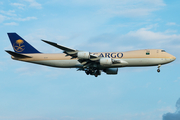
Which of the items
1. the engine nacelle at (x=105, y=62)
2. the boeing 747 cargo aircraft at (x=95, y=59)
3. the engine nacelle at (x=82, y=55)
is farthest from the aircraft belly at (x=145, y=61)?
the engine nacelle at (x=82, y=55)

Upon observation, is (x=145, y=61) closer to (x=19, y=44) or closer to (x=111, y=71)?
(x=111, y=71)

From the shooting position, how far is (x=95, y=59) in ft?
149

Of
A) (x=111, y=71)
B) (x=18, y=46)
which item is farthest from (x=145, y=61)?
(x=18, y=46)

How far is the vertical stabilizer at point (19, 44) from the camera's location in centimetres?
5317

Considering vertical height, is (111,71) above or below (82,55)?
below

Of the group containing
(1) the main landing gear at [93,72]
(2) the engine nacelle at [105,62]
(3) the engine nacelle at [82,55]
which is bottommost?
(1) the main landing gear at [93,72]

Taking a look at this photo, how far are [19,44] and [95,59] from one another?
61.4ft

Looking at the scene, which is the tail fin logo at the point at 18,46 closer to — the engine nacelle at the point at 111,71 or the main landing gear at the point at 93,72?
the main landing gear at the point at 93,72

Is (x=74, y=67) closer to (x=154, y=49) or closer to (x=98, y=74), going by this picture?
(x=98, y=74)

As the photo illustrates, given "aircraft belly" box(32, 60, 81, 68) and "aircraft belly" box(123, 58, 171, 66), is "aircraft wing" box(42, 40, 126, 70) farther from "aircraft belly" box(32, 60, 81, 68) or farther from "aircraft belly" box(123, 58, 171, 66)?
"aircraft belly" box(32, 60, 81, 68)

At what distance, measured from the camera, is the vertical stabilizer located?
5317 centimetres

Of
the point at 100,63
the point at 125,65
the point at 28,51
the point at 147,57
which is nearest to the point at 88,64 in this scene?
the point at 100,63

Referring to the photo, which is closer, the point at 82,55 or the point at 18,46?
the point at 82,55

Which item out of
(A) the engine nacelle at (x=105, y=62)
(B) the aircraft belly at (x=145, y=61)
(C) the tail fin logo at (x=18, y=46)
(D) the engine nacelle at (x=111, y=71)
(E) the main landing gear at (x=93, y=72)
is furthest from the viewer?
(C) the tail fin logo at (x=18, y=46)
